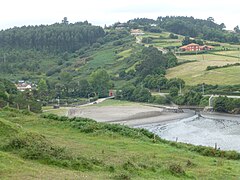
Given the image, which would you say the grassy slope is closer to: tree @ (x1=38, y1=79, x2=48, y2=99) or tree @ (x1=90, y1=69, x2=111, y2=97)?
tree @ (x1=90, y1=69, x2=111, y2=97)

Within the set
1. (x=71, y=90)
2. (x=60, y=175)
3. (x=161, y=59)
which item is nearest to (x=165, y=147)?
(x=60, y=175)

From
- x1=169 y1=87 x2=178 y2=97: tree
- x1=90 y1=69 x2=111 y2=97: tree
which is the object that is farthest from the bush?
x1=90 y1=69 x2=111 y2=97: tree

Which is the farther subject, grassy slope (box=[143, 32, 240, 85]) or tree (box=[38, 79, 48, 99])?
grassy slope (box=[143, 32, 240, 85])

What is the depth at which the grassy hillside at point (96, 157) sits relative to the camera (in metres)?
22.8

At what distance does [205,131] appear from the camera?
233 ft

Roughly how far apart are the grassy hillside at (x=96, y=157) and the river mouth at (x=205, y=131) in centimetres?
1674

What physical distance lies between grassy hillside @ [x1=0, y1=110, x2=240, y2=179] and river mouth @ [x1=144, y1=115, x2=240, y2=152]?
1674 cm

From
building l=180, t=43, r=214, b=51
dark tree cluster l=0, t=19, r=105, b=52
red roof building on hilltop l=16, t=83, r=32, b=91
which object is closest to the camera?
red roof building on hilltop l=16, t=83, r=32, b=91

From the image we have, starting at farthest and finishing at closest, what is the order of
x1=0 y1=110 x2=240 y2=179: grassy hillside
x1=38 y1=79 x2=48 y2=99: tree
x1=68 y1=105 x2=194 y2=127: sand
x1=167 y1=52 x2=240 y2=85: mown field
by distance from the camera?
x1=167 y1=52 x2=240 y2=85: mown field → x1=38 y1=79 x2=48 y2=99: tree → x1=68 y1=105 x2=194 y2=127: sand → x1=0 y1=110 x2=240 y2=179: grassy hillside

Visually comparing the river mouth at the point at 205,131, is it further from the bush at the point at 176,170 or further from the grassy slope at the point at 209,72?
the grassy slope at the point at 209,72

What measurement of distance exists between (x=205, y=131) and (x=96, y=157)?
44.9 meters

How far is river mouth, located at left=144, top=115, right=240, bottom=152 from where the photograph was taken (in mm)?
58781

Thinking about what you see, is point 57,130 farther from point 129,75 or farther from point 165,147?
point 129,75

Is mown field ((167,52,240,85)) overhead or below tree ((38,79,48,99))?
overhead
